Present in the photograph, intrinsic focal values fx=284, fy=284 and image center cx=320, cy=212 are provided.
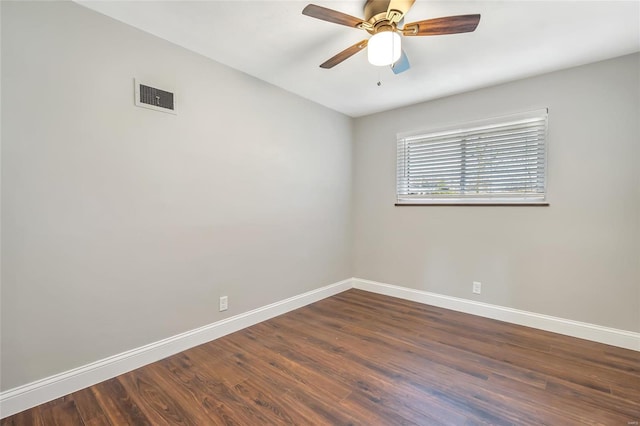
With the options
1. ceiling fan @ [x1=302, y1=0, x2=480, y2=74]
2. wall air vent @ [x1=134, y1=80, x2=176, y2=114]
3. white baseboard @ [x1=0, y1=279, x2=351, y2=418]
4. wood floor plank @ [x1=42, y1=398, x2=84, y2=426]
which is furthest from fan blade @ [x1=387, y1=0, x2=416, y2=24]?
wood floor plank @ [x1=42, y1=398, x2=84, y2=426]

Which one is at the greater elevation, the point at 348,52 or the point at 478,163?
the point at 348,52

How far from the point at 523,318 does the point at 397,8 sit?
2.91 metres

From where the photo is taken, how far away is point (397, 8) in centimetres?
153

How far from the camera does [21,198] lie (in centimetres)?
160

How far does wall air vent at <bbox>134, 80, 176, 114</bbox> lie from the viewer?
203 centimetres

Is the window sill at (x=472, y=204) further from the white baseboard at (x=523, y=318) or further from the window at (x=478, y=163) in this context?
the white baseboard at (x=523, y=318)

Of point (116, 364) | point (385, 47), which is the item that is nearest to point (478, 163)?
point (385, 47)

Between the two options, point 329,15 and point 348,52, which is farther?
point 348,52

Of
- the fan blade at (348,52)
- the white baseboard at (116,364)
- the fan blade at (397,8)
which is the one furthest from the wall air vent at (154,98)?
the white baseboard at (116,364)

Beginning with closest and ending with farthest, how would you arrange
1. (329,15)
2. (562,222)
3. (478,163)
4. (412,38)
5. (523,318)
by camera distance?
(329,15) → (412,38) → (562,222) → (523,318) → (478,163)

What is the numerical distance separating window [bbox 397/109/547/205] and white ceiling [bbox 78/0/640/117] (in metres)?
0.48

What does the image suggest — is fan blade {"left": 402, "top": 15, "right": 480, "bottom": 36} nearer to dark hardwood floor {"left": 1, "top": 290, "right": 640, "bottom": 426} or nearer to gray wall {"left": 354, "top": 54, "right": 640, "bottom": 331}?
gray wall {"left": 354, "top": 54, "right": 640, "bottom": 331}

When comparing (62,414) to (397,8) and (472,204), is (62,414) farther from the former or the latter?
(472,204)

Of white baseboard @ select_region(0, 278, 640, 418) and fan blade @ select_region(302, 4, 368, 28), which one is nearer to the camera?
fan blade @ select_region(302, 4, 368, 28)
